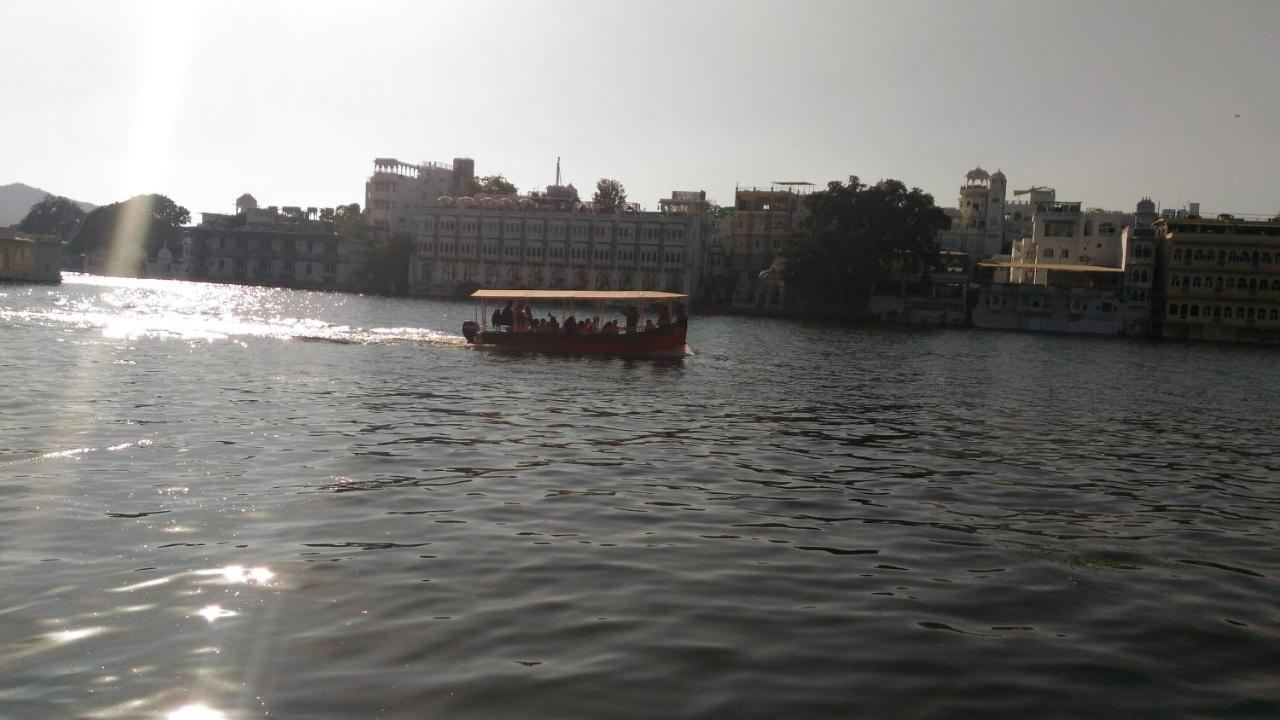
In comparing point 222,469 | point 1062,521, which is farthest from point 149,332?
point 1062,521

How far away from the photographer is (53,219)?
158 meters

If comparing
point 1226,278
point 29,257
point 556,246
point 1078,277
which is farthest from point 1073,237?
point 29,257

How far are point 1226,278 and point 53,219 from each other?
15203cm

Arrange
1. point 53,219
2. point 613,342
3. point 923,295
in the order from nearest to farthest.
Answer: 1. point 613,342
2. point 923,295
3. point 53,219

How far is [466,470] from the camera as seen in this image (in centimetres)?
1402

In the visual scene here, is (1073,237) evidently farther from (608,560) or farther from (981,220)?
(608,560)

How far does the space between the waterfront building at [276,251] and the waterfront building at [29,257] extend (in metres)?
31.4

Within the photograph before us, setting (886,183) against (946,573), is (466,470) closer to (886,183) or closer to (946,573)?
(946,573)

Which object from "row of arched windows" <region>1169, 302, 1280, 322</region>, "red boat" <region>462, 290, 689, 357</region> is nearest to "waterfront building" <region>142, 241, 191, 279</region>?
"red boat" <region>462, 290, 689, 357</region>

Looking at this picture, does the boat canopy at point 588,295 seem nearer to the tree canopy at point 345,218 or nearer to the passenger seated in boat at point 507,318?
the passenger seated in boat at point 507,318

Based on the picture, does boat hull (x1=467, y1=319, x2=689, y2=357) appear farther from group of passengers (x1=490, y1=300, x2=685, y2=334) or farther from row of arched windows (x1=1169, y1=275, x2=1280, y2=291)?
row of arched windows (x1=1169, y1=275, x2=1280, y2=291)

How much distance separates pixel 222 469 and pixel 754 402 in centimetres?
1393

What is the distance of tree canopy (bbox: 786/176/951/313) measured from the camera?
84688 mm

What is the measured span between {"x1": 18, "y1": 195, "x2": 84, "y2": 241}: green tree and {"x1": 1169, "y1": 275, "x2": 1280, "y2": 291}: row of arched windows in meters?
145
